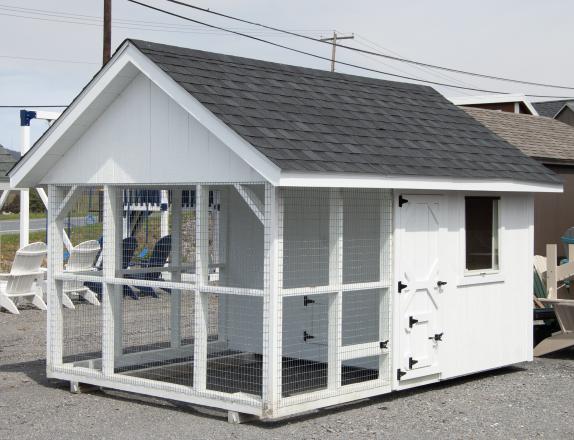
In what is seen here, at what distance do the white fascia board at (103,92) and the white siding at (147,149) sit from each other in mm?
242

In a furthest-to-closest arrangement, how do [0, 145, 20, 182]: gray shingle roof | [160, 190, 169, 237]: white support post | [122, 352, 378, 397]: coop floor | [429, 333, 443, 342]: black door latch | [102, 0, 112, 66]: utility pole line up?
1. [102, 0, 112, 66]: utility pole
2. [0, 145, 20, 182]: gray shingle roof
3. [160, 190, 169, 237]: white support post
4. [429, 333, 443, 342]: black door latch
5. [122, 352, 378, 397]: coop floor

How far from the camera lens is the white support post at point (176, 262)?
1047 centimetres

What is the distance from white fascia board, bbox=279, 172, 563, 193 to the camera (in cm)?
770

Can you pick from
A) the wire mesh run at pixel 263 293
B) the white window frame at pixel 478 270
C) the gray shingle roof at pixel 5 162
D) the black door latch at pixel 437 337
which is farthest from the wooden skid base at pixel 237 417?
the gray shingle roof at pixel 5 162

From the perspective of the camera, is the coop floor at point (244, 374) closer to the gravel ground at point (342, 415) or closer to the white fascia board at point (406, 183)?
the gravel ground at point (342, 415)

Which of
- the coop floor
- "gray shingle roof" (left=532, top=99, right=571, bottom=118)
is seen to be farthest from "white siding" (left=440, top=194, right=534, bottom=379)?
"gray shingle roof" (left=532, top=99, right=571, bottom=118)

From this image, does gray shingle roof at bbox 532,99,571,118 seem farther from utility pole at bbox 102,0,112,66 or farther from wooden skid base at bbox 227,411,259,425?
wooden skid base at bbox 227,411,259,425

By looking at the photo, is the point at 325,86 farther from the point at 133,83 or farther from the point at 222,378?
the point at 222,378

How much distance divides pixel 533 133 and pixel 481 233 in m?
10.1

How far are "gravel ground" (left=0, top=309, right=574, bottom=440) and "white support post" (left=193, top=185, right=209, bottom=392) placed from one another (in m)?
0.40

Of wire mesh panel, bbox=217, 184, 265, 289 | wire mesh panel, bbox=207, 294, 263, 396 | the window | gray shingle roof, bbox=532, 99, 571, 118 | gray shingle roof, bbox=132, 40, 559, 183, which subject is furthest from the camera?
gray shingle roof, bbox=532, 99, 571, 118

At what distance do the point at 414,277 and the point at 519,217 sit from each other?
201 cm

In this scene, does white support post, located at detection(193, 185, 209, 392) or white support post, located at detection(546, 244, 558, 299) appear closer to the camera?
white support post, located at detection(193, 185, 209, 392)

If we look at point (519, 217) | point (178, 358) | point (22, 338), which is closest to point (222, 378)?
point (178, 358)
